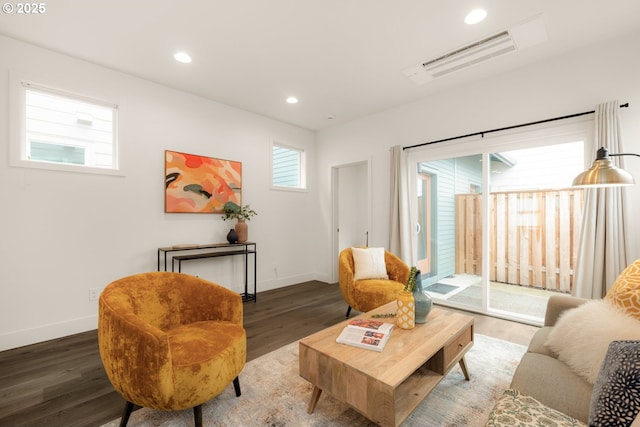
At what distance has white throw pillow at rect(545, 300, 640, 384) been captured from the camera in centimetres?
127

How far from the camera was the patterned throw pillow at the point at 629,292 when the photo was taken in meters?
1.36

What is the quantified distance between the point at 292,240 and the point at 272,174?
123 cm

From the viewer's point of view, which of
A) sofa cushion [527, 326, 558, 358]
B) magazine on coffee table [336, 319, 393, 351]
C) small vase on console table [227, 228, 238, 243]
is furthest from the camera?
small vase on console table [227, 228, 238, 243]

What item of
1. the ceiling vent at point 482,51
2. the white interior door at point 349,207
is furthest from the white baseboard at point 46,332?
the ceiling vent at point 482,51

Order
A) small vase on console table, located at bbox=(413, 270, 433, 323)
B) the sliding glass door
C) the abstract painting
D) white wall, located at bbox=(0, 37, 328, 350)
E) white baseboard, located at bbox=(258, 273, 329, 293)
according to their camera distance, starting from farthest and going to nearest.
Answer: white baseboard, located at bbox=(258, 273, 329, 293), the abstract painting, the sliding glass door, white wall, located at bbox=(0, 37, 328, 350), small vase on console table, located at bbox=(413, 270, 433, 323)

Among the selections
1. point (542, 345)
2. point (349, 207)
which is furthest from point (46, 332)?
point (349, 207)

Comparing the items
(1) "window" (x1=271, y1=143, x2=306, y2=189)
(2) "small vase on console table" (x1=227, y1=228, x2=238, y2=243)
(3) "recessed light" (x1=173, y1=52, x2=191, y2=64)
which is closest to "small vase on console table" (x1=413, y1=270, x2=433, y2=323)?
(2) "small vase on console table" (x1=227, y1=228, x2=238, y2=243)

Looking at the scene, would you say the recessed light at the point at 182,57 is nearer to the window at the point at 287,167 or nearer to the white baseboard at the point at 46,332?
the window at the point at 287,167

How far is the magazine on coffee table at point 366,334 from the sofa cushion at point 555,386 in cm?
67

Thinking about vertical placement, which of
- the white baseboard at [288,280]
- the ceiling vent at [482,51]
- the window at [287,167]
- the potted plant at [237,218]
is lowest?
the white baseboard at [288,280]

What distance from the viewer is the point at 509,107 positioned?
3.22m

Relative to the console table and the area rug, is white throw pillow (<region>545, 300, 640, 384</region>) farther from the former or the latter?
the console table

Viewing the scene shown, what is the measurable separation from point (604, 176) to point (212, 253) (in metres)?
3.86

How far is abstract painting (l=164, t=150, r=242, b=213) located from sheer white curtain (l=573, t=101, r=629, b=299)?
13.6ft
